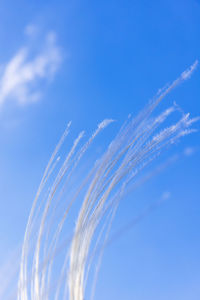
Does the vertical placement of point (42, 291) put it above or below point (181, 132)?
below

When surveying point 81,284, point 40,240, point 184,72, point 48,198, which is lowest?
point 81,284

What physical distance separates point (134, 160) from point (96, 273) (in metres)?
1.17

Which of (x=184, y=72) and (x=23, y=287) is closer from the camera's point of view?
Result: (x=23, y=287)

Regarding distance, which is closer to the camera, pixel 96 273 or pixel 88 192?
pixel 88 192

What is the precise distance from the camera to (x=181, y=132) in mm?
3785

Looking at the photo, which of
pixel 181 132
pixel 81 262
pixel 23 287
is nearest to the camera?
pixel 81 262

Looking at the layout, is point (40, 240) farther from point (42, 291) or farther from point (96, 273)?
point (96, 273)

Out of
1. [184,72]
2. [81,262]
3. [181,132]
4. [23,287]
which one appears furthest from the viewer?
[184,72]

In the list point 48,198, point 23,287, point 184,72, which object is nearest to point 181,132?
point 184,72

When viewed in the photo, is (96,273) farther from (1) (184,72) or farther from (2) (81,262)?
(1) (184,72)

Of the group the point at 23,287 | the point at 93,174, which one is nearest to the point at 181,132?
the point at 93,174

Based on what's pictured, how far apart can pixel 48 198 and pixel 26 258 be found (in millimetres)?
515

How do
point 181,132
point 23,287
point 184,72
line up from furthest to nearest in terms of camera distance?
point 184,72
point 181,132
point 23,287

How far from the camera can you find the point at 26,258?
11.7 feet
